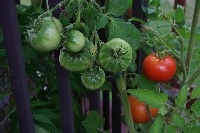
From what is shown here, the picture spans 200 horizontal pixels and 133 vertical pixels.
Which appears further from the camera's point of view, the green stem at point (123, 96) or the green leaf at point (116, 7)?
the green stem at point (123, 96)

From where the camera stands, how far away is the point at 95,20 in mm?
770

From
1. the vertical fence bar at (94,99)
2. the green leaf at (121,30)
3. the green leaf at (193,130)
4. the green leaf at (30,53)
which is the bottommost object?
the vertical fence bar at (94,99)

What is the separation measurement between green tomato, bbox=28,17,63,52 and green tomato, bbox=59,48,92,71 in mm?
60

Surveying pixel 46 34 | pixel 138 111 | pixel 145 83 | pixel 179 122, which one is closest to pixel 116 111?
pixel 138 111

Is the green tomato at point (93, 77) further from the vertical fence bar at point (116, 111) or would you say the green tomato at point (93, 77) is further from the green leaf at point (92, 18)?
the vertical fence bar at point (116, 111)

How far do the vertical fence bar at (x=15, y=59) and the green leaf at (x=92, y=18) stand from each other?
0.56ft

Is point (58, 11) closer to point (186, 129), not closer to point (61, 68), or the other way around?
point (61, 68)

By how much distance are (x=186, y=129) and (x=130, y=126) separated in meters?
0.29

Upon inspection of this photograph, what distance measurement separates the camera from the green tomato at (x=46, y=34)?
644mm

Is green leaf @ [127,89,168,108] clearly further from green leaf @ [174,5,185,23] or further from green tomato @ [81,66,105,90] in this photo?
green leaf @ [174,5,185,23]

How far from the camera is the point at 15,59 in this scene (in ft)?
2.39

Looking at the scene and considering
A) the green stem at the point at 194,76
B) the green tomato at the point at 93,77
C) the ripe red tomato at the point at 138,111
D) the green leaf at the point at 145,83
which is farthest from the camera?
the ripe red tomato at the point at 138,111

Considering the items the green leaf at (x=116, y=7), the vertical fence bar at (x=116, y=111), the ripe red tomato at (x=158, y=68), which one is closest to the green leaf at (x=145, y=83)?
the ripe red tomato at (x=158, y=68)

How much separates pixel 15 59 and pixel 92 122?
1.36 feet
